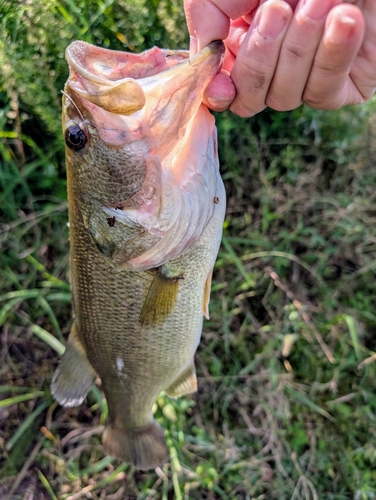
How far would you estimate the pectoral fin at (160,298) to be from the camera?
1.38 m

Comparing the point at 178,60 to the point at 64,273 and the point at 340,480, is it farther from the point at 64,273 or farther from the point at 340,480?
the point at 340,480

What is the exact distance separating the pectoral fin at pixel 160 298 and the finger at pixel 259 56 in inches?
22.8

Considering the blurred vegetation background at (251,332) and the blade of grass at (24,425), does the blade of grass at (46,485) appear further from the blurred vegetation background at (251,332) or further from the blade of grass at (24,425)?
the blade of grass at (24,425)

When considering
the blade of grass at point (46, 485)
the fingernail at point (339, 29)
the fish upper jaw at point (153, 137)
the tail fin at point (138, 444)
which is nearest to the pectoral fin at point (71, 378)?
the tail fin at point (138, 444)

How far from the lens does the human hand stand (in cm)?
94

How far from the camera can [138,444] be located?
1892 mm

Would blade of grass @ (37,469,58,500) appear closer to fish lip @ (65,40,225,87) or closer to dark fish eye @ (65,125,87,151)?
dark fish eye @ (65,125,87,151)

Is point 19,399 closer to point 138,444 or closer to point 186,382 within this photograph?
point 138,444

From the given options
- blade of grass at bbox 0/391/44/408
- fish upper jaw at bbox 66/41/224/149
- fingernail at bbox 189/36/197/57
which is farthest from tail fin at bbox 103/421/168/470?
fingernail at bbox 189/36/197/57

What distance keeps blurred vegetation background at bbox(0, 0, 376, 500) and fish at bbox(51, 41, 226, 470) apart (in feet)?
3.38

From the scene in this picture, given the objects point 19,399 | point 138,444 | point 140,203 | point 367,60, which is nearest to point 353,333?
point 138,444

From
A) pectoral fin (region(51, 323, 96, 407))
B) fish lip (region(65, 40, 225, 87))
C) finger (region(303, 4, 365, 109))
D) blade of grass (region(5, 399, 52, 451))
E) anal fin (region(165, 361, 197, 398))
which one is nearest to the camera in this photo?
finger (region(303, 4, 365, 109))

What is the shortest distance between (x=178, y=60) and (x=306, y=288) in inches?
76.3

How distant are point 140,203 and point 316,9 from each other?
0.64m
